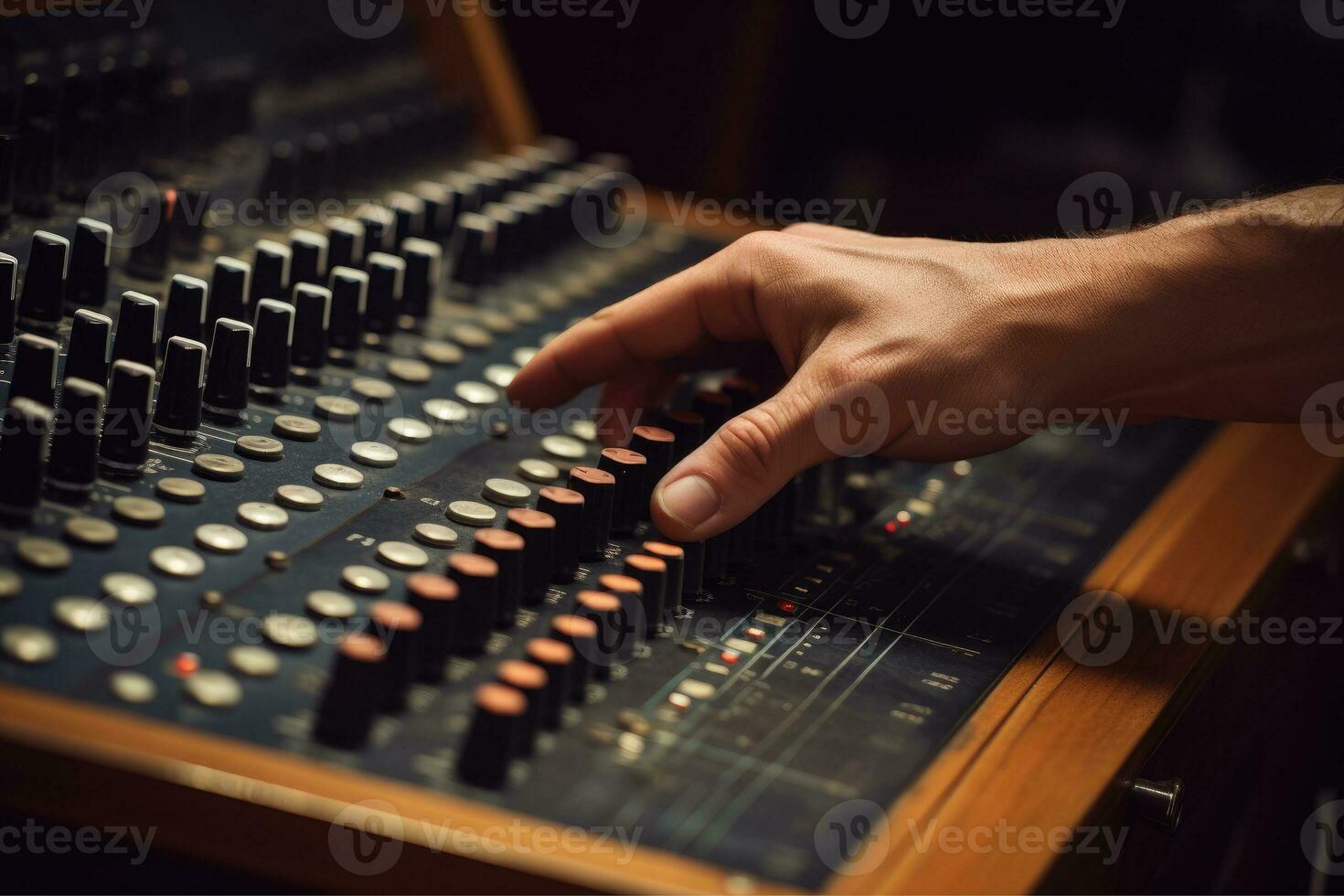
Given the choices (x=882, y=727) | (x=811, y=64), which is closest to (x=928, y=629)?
(x=882, y=727)

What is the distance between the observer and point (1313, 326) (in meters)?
1.17

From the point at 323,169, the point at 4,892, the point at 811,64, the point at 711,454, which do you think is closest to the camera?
the point at 4,892

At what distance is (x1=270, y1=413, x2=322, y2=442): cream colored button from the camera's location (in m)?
1.03

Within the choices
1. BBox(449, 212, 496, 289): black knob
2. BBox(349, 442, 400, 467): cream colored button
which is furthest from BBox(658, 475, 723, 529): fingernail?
BBox(449, 212, 496, 289): black knob

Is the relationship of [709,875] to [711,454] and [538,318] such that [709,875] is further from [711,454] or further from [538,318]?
[538,318]

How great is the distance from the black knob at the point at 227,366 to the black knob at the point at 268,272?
141mm

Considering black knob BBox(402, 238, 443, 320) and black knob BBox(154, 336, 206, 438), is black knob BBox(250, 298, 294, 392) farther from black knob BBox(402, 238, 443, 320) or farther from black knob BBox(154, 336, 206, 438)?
black knob BBox(402, 238, 443, 320)

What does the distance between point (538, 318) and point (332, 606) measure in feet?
2.24

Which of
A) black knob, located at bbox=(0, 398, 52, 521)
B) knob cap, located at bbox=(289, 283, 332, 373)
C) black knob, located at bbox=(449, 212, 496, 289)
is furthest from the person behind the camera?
black knob, located at bbox=(449, 212, 496, 289)

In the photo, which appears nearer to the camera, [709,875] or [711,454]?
[709,875]

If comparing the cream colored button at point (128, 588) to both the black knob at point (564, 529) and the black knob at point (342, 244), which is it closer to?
the black knob at point (564, 529)

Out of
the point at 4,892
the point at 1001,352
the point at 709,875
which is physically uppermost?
the point at 1001,352

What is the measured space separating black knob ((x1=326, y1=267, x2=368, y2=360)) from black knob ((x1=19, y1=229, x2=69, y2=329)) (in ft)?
0.74

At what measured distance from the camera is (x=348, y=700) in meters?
0.69
